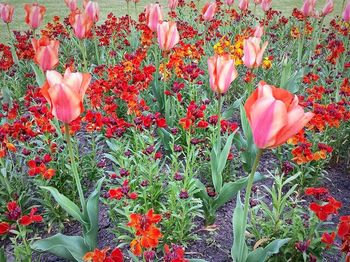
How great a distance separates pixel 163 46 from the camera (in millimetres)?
2975

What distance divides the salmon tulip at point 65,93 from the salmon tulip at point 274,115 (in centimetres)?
74

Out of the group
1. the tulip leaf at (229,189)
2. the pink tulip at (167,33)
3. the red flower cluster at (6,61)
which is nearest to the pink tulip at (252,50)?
the pink tulip at (167,33)

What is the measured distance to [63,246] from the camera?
1833mm

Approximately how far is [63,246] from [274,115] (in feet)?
4.18

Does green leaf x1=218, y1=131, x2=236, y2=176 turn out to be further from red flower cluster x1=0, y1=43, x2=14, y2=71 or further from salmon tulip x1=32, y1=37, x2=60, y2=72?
red flower cluster x1=0, y1=43, x2=14, y2=71

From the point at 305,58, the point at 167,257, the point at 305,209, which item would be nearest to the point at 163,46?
the point at 305,209

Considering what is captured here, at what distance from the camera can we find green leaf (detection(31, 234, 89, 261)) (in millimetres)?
1818

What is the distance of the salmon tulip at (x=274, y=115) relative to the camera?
1.14 metres

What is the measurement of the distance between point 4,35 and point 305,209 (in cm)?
699

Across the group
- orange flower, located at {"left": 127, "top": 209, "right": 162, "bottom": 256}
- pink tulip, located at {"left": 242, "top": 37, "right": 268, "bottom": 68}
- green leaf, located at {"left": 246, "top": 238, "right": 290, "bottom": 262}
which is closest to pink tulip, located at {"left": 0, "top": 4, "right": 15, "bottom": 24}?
pink tulip, located at {"left": 242, "top": 37, "right": 268, "bottom": 68}

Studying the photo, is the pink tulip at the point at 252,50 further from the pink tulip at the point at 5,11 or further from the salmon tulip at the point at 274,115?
the pink tulip at the point at 5,11

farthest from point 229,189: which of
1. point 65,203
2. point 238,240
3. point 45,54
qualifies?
point 45,54

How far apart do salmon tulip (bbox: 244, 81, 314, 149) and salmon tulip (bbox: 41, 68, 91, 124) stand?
738 mm

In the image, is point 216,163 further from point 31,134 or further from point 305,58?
point 305,58
